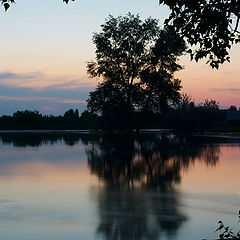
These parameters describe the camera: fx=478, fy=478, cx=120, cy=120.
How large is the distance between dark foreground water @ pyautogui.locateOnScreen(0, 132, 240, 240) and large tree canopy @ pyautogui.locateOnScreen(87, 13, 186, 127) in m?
37.9

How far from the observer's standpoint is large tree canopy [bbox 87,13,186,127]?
57.9m

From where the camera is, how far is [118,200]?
11.5m

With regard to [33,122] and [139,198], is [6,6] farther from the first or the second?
[33,122]

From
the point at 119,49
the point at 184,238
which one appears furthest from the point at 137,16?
the point at 184,238

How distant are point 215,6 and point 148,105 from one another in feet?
166

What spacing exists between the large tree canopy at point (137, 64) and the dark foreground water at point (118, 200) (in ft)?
124

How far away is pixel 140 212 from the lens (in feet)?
32.9

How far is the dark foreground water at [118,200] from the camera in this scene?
8414 millimetres

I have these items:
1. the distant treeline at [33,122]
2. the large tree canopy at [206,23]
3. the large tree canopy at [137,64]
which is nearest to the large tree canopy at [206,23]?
the large tree canopy at [206,23]

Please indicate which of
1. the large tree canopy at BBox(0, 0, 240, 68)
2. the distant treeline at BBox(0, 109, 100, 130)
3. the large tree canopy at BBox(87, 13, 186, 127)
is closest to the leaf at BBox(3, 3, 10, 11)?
the large tree canopy at BBox(0, 0, 240, 68)

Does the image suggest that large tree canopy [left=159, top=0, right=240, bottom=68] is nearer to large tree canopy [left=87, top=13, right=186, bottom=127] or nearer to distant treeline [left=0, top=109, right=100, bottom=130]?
large tree canopy [left=87, top=13, right=186, bottom=127]

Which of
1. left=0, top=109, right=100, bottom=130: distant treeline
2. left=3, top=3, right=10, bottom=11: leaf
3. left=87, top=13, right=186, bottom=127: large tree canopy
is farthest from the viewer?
left=0, top=109, right=100, bottom=130: distant treeline

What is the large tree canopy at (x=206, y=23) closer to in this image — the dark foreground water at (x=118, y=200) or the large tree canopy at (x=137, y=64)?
the dark foreground water at (x=118, y=200)

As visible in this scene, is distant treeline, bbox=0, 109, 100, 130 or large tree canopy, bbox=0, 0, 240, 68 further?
distant treeline, bbox=0, 109, 100, 130
